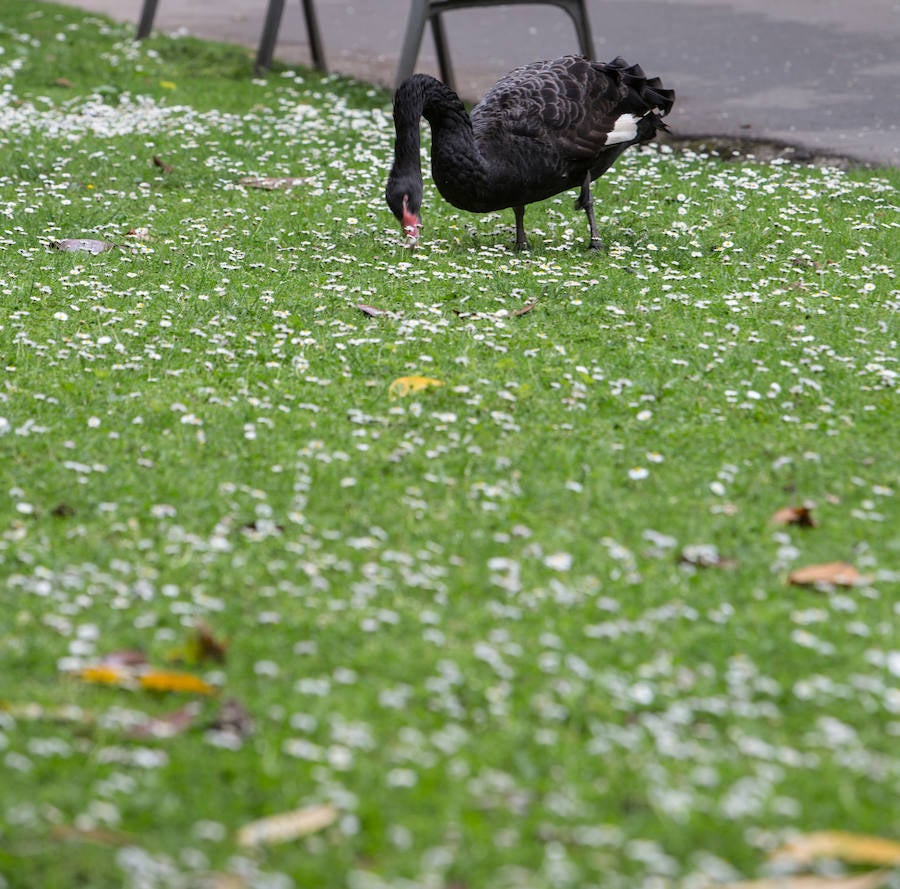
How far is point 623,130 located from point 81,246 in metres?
3.01

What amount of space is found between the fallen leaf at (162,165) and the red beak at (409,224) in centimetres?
259

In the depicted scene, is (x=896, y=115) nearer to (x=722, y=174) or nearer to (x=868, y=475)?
(x=722, y=174)

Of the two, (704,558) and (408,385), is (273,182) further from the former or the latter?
(704,558)

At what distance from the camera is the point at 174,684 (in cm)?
319

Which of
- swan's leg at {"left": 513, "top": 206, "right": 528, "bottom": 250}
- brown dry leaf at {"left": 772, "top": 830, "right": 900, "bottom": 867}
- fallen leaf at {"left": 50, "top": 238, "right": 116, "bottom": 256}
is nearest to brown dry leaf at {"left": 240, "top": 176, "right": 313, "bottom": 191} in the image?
fallen leaf at {"left": 50, "top": 238, "right": 116, "bottom": 256}

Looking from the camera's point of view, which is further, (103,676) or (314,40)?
(314,40)

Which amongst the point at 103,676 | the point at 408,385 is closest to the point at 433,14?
the point at 408,385

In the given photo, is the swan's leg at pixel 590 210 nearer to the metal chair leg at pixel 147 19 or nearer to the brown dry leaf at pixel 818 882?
the brown dry leaf at pixel 818 882

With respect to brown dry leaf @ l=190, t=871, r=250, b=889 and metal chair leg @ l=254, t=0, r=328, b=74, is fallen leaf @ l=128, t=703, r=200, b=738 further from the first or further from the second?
metal chair leg @ l=254, t=0, r=328, b=74

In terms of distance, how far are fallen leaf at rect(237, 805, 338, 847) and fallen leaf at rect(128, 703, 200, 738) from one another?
15.3 inches

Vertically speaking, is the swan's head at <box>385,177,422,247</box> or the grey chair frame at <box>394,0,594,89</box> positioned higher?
the grey chair frame at <box>394,0,594,89</box>

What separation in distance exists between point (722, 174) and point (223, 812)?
22.8 ft

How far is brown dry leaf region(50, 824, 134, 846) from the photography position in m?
2.66

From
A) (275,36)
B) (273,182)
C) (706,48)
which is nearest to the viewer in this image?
(273,182)
